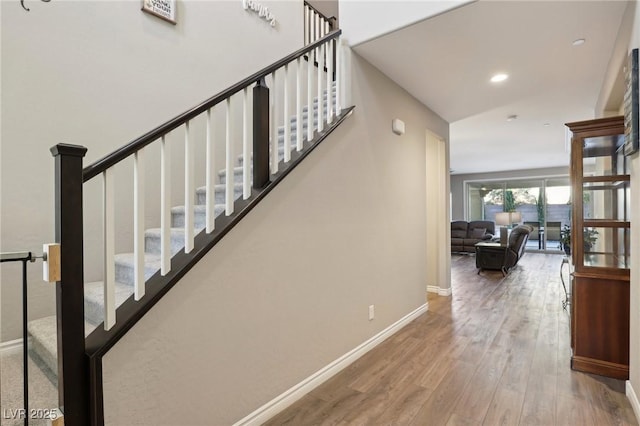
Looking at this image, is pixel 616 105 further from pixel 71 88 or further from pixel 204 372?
pixel 71 88

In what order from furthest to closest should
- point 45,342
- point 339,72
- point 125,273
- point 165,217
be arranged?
point 339,72
point 125,273
point 45,342
point 165,217

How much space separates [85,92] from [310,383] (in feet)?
8.57

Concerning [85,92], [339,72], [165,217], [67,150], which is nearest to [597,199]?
[339,72]

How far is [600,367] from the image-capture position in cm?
252

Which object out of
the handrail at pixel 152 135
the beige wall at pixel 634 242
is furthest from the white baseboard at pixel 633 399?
the handrail at pixel 152 135

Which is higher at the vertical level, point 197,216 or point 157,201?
point 157,201

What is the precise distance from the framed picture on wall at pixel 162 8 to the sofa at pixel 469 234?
9.11 m

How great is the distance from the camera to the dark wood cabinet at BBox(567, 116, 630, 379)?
8.07 ft

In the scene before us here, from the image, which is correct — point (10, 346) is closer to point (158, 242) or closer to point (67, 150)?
point (158, 242)

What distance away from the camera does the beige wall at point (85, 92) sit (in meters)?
2.00

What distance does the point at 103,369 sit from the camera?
130 centimetres

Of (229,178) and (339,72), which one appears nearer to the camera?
(229,178)

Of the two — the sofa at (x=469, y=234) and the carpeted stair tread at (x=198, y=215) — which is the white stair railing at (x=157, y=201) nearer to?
the carpeted stair tread at (x=198, y=215)

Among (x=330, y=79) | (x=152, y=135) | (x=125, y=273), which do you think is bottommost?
(x=125, y=273)
